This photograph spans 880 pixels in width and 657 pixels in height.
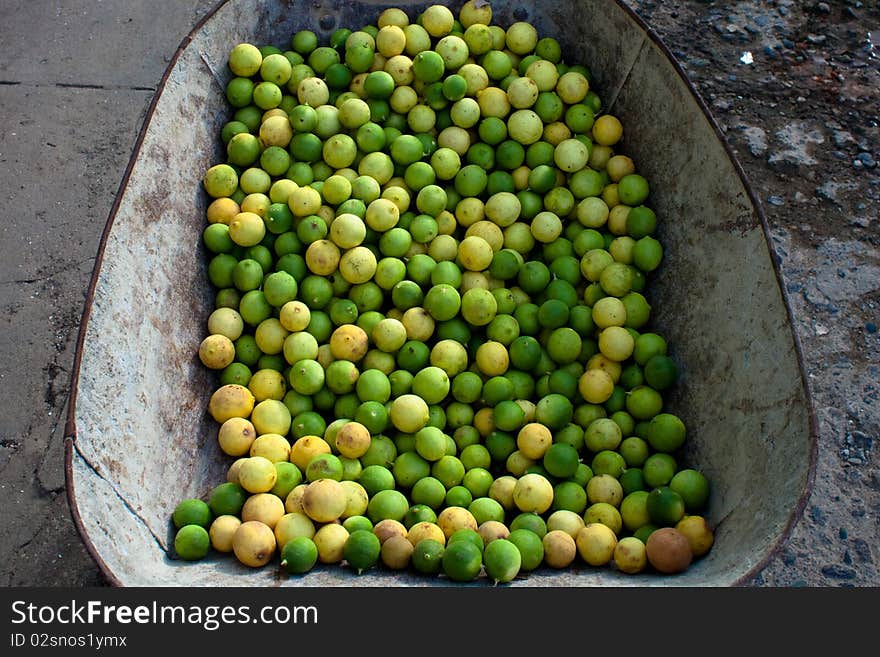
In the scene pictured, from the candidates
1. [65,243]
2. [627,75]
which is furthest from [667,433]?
[65,243]

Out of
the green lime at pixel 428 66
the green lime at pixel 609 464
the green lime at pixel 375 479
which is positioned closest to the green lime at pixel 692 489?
the green lime at pixel 609 464

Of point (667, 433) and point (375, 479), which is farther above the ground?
point (667, 433)

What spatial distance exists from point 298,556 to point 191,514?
17.5 inches

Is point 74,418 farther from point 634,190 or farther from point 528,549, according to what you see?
point 634,190

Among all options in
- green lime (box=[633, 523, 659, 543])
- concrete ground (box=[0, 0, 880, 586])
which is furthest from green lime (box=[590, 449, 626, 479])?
concrete ground (box=[0, 0, 880, 586])

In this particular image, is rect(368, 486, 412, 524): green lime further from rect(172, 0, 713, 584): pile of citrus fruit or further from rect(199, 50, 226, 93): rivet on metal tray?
rect(199, 50, 226, 93): rivet on metal tray

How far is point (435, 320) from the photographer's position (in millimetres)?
3344

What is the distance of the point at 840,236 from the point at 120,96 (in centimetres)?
416

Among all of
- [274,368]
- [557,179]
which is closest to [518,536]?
[274,368]

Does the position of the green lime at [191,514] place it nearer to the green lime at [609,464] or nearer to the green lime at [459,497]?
the green lime at [459,497]

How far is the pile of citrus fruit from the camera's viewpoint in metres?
2.75

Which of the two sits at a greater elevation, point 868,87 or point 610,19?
A: point 610,19

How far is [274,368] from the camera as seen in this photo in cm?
331

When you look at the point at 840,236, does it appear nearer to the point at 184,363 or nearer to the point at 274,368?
the point at 274,368
